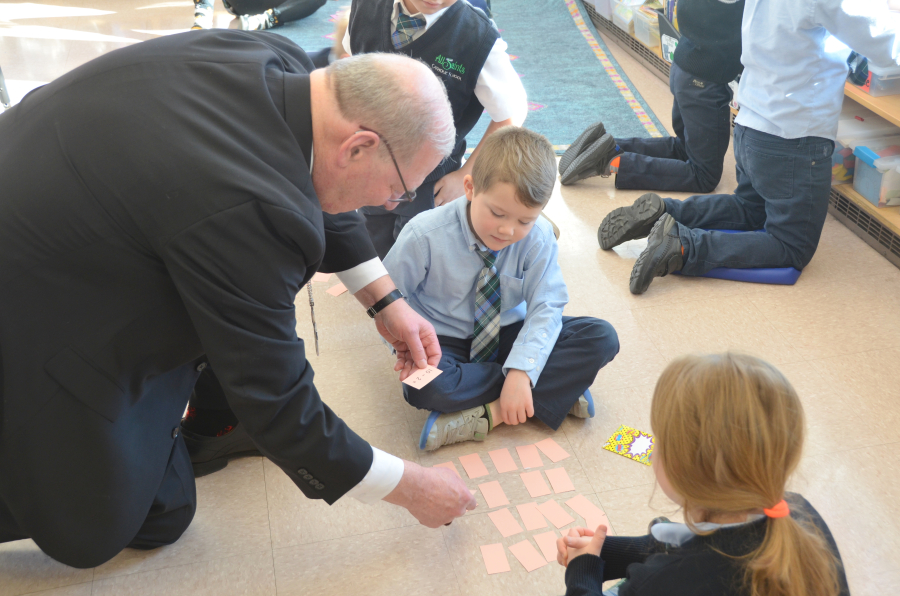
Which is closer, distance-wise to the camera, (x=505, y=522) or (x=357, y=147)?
(x=357, y=147)

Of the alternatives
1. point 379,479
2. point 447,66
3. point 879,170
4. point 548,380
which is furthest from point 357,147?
point 879,170

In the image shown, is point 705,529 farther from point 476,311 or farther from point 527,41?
point 527,41

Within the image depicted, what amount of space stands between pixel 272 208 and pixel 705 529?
0.77 metres

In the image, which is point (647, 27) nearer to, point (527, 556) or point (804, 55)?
point (804, 55)

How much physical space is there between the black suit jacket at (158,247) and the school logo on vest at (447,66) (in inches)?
41.7

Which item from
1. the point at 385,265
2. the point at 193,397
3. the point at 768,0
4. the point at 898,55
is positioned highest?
the point at 768,0

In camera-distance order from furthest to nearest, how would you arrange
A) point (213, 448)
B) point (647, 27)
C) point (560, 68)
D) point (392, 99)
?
point (560, 68)
point (647, 27)
point (213, 448)
point (392, 99)

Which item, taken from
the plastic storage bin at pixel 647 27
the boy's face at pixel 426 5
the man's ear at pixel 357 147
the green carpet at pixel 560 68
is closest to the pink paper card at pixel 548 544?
the man's ear at pixel 357 147

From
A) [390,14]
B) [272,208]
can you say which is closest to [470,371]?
[272,208]

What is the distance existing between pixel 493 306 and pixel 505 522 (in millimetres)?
573

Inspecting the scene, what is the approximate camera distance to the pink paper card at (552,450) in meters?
1.92

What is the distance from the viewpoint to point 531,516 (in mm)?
1762

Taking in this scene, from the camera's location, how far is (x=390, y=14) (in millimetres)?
2322

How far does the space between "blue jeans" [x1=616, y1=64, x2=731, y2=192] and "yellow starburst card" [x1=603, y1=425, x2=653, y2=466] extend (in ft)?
4.86
